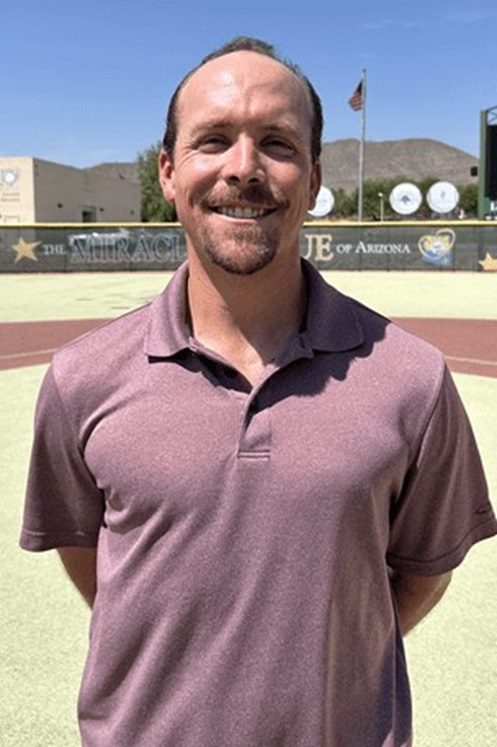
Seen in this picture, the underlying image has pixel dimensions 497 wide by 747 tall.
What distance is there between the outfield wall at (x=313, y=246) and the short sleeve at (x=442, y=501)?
26490mm

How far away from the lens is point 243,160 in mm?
1740

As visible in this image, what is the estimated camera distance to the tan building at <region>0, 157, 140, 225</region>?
65.4 metres

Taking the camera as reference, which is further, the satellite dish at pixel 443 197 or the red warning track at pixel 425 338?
the satellite dish at pixel 443 197

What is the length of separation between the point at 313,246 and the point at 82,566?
97.6ft

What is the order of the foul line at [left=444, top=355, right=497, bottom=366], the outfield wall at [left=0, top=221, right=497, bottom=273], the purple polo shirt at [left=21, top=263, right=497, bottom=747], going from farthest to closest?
the outfield wall at [left=0, top=221, right=497, bottom=273]
the foul line at [left=444, top=355, right=497, bottom=366]
the purple polo shirt at [left=21, top=263, right=497, bottom=747]

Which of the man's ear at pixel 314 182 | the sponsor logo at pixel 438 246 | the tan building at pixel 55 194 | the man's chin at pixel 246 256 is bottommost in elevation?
the man's chin at pixel 246 256

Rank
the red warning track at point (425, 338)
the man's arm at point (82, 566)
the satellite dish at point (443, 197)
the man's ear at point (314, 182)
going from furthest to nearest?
the satellite dish at point (443, 197)
the red warning track at point (425, 338)
the man's arm at point (82, 566)
the man's ear at point (314, 182)

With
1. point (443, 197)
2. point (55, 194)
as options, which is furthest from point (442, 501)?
point (55, 194)

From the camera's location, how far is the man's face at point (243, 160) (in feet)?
5.75

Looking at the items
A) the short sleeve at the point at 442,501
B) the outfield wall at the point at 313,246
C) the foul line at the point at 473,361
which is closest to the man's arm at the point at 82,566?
the short sleeve at the point at 442,501

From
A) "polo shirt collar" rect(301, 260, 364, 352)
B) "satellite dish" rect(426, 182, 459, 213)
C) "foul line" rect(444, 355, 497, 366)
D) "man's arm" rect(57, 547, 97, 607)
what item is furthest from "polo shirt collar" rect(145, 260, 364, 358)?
"satellite dish" rect(426, 182, 459, 213)

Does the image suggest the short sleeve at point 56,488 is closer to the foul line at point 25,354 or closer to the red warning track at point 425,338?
the red warning track at point 425,338

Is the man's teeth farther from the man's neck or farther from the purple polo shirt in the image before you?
the purple polo shirt

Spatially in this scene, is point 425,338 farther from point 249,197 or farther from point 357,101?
point 357,101
